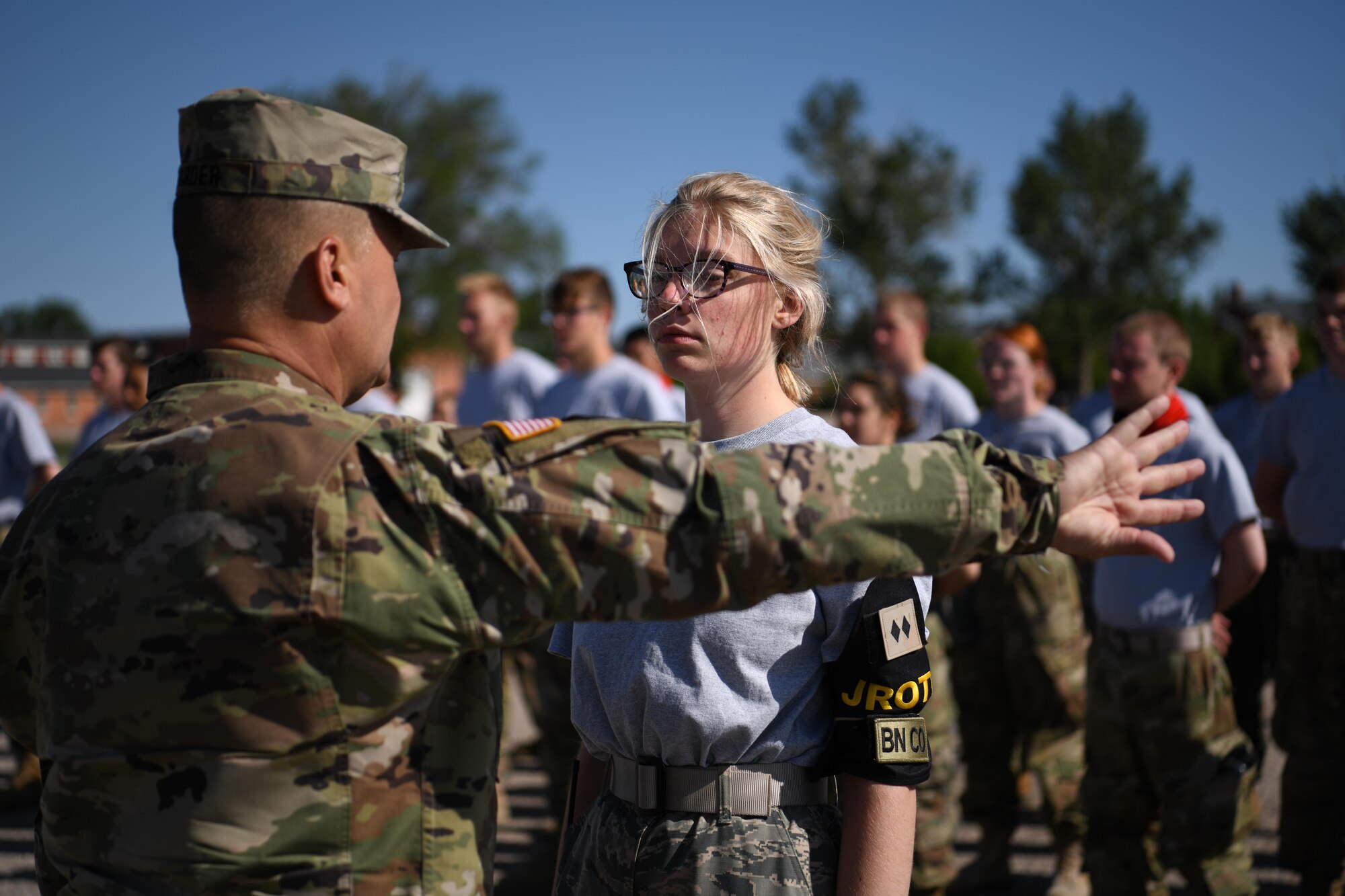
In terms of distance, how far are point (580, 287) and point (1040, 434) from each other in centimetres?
260

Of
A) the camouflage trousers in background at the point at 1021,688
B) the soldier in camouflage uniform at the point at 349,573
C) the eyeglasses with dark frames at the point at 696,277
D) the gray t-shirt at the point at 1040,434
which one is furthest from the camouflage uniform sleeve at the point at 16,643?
the gray t-shirt at the point at 1040,434

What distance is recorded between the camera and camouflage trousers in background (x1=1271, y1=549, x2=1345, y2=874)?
4.40m

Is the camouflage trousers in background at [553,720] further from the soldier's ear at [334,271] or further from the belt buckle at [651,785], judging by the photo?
the soldier's ear at [334,271]

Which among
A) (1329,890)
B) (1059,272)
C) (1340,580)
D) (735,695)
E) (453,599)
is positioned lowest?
(1329,890)

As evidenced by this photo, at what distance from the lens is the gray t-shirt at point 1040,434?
5391mm

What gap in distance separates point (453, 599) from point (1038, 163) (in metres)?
60.7

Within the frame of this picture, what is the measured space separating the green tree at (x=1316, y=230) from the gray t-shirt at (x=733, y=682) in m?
33.7

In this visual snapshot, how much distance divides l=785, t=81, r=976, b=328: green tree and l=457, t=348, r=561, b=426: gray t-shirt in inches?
1950

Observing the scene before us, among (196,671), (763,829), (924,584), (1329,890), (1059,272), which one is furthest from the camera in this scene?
(1059,272)

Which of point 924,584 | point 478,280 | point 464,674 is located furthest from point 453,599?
point 478,280

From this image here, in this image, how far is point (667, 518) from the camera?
53.4 inches

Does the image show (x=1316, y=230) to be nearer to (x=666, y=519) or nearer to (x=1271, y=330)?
(x=1271, y=330)

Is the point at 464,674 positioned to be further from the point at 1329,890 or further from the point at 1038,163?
the point at 1038,163

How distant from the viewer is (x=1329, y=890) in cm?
436
